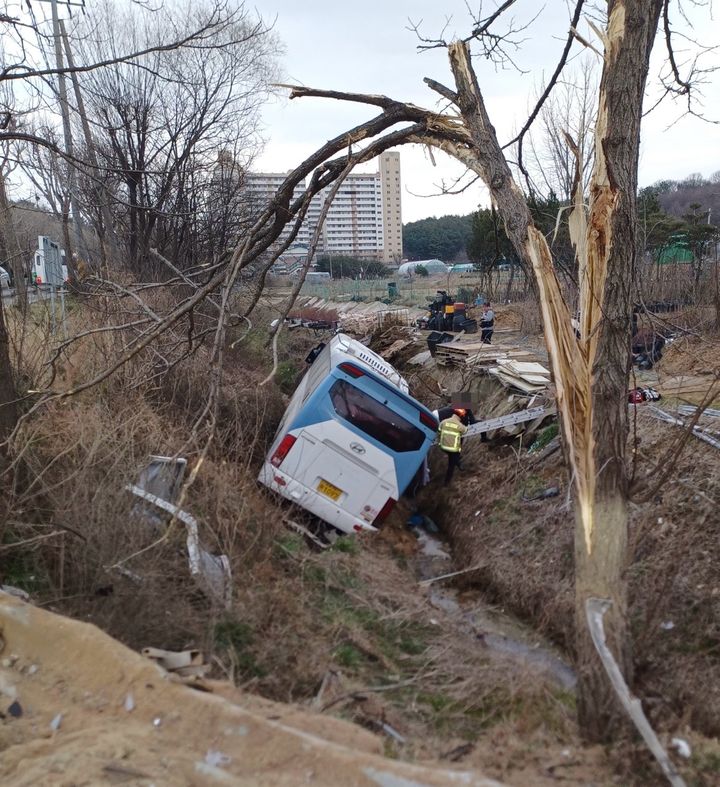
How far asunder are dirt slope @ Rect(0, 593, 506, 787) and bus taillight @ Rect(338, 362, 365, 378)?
19.1 feet

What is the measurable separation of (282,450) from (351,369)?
1.47 metres

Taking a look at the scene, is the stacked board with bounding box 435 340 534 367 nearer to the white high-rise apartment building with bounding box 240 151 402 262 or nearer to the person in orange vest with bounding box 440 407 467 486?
the person in orange vest with bounding box 440 407 467 486

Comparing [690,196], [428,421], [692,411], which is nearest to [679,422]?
[692,411]

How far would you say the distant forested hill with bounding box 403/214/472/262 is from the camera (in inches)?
3501

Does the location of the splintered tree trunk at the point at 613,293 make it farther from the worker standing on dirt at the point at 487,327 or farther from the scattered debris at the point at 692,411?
the worker standing on dirt at the point at 487,327

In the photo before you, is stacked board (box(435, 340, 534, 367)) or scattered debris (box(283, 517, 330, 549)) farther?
stacked board (box(435, 340, 534, 367))

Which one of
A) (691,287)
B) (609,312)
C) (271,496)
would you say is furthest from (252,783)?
(691,287)

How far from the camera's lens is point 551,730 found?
435 cm

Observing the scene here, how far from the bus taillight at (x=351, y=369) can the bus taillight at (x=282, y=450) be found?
3.83 ft

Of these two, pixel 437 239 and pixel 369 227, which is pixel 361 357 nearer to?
pixel 369 227

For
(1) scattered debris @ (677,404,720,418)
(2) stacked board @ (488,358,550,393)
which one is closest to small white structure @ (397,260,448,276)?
(2) stacked board @ (488,358,550,393)

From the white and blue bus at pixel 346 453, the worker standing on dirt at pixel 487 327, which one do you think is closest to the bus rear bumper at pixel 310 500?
the white and blue bus at pixel 346 453

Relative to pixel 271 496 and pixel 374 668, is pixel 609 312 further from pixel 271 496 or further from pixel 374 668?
pixel 271 496

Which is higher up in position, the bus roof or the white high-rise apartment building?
the white high-rise apartment building
